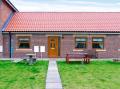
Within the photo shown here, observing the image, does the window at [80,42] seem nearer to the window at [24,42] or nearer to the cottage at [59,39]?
the cottage at [59,39]

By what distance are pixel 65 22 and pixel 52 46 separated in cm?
346

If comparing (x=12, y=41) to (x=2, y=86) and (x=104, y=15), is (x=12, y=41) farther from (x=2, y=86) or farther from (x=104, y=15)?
(x=2, y=86)

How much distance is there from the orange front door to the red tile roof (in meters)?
0.92

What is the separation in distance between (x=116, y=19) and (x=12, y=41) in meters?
11.9

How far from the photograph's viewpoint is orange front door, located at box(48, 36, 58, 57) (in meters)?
31.5

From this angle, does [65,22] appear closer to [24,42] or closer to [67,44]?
[67,44]

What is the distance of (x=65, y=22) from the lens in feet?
110

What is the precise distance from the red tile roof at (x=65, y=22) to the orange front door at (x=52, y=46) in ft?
3.03

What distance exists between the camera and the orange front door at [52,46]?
31.5m

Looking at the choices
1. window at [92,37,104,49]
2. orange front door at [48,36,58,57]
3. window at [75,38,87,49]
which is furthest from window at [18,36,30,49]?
window at [92,37,104,49]

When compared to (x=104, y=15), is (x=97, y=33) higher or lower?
lower

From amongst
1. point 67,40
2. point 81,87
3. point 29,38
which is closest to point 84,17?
point 67,40

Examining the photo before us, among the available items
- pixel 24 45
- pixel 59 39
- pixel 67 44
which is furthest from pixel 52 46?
pixel 24 45

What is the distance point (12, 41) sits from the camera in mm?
31047
